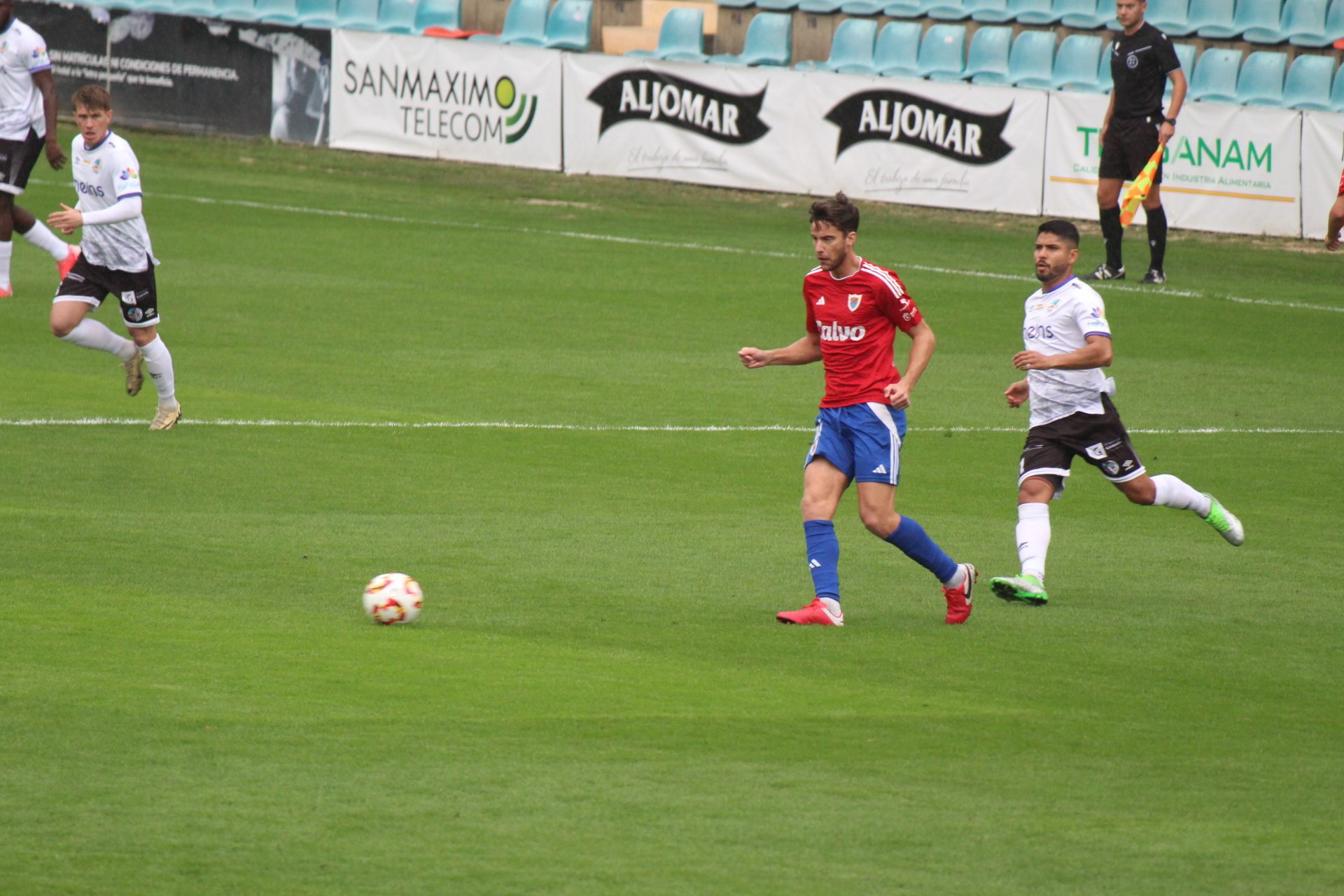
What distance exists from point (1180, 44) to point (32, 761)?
21732 mm

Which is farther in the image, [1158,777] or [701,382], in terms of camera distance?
[701,382]

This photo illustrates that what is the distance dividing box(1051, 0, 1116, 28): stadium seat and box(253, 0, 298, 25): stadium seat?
12.4 m

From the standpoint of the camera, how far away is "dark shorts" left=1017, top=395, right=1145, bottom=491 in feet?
27.3

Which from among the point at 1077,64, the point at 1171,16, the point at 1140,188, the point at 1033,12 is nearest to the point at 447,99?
the point at 1033,12

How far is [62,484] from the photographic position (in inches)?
389

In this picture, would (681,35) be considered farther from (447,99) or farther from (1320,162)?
(1320,162)

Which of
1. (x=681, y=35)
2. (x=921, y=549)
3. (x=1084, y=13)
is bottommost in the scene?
(x=921, y=549)

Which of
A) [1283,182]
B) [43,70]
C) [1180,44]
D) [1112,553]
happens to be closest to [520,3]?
[1180,44]

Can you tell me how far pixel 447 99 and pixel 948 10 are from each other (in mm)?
7477

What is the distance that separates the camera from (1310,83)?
907 inches

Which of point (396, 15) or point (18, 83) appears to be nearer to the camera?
point (18, 83)

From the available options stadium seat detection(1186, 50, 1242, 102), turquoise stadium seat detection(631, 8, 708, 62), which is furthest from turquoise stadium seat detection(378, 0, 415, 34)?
stadium seat detection(1186, 50, 1242, 102)

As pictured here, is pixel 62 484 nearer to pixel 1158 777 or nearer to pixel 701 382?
pixel 701 382

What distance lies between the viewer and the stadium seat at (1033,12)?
1031 inches
